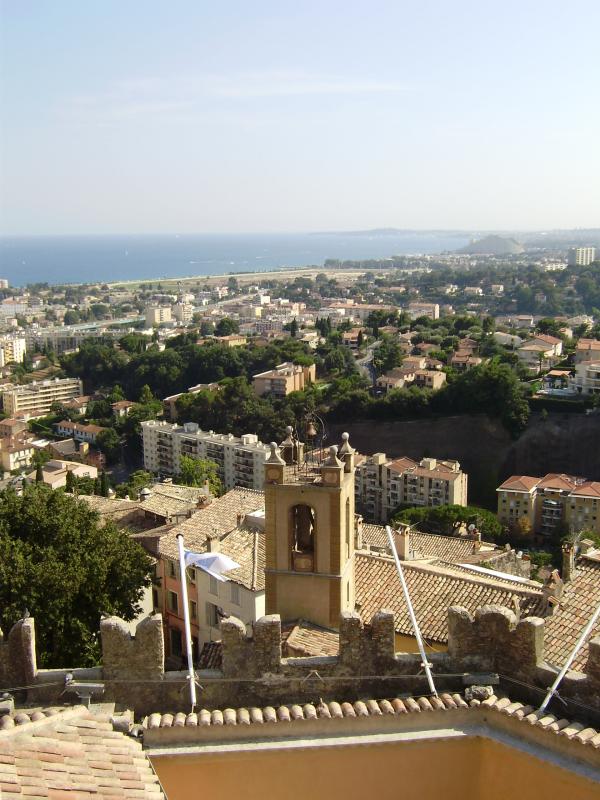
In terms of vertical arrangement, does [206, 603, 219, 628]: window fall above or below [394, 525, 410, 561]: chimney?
below

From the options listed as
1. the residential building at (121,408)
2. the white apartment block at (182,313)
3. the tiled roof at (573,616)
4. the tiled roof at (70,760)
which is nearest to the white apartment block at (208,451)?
the residential building at (121,408)

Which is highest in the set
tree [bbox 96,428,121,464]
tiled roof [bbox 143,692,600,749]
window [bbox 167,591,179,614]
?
tiled roof [bbox 143,692,600,749]

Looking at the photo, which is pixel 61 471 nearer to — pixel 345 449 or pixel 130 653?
pixel 345 449

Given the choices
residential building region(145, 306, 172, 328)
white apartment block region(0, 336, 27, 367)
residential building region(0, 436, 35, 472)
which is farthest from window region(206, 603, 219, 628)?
residential building region(145, 306, 172, 328)

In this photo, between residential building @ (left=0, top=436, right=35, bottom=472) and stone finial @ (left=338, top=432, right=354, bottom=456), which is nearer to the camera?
stone finial @ (left=338, top=432, right=354, bottom=456)

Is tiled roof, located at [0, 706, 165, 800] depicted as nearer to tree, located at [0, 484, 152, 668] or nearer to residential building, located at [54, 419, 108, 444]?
tree, located at [0, 484, 152, 668]

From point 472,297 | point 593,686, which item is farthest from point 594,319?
point 593,686

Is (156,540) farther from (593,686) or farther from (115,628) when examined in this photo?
(593,686)
